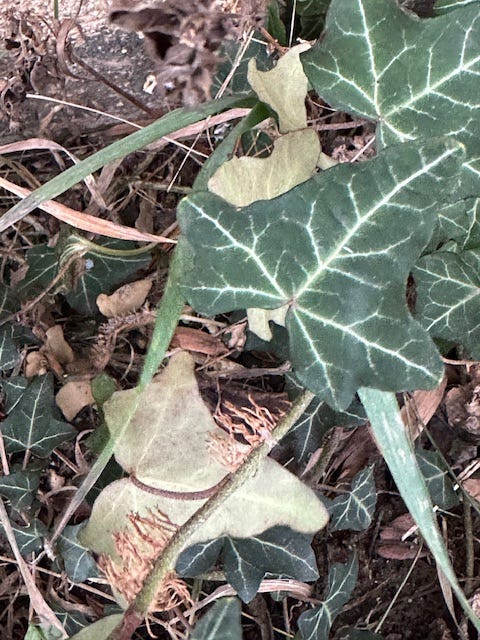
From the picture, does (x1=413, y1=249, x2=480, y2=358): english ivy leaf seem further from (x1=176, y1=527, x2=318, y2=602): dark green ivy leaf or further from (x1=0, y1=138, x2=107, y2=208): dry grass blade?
(x1=0, y1=138, x2=107, y2=208): dry grass blade

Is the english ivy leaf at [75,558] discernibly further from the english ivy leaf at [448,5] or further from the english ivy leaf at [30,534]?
the english ivy leaf at [448,5]

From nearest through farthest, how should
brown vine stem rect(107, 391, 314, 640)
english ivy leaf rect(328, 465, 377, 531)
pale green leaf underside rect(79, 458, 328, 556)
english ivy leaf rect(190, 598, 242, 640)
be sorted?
1. english ivy leaf rect(190, 598, 242, 640)
2. brown vine stem rect(107, 391, 314, 640)
3. pale green leaf underside rect(79, 458, 328, 556)
4. english ivy leaf rect(328, 465, 377, 531)

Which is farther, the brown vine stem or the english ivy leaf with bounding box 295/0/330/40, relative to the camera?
the english ivy leaf with bounding box 295/0/330/40

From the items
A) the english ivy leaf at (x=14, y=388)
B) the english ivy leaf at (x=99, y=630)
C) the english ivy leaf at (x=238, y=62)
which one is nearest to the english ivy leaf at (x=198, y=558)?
the english ivy leaf at (x=99, y=630)

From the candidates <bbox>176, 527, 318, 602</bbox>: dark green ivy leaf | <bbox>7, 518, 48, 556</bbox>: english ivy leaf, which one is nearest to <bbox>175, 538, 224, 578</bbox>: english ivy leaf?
<bbox>176, 527, 318, 602</bbox>: dark green ivy leaf

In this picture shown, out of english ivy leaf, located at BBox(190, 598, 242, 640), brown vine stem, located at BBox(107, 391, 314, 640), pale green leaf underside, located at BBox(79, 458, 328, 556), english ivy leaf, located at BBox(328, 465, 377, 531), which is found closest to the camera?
english ivy leaf, located at BBox(190, 598, 242, 640)

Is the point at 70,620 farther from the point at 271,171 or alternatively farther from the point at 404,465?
the point at 271,171

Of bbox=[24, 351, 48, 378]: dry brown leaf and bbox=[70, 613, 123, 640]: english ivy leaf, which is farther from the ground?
bbox=[24, 351, 48, 378]: dry brown leaf
